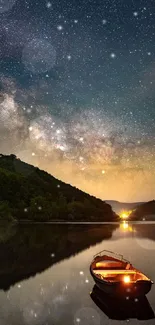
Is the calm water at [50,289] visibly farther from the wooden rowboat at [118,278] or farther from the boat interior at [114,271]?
the boat interior at [114,271]

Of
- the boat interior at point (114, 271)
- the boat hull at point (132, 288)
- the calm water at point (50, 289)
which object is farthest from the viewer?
the boat interior at point (114, 271)

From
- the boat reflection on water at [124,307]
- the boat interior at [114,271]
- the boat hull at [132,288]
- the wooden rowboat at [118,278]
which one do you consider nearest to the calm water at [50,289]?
the boat reflection on water at [124,307]

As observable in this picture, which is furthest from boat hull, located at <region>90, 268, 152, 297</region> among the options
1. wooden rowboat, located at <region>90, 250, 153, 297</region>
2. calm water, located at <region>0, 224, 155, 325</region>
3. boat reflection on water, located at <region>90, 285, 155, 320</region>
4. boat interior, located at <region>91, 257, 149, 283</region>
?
boat interior, located at <region>91, 257, 149, 283</region>

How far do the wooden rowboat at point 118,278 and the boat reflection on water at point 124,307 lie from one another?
642 mm

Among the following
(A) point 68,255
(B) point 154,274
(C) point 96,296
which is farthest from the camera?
(A) point 68,255

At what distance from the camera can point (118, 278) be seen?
25812 mm

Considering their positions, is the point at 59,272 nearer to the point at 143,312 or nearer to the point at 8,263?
the point at 8,263

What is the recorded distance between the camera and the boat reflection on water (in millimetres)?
20375

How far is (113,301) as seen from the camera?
23562mm

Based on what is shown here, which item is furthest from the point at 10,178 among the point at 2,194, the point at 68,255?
the point at 68,255

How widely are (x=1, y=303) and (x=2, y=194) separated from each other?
15279cm

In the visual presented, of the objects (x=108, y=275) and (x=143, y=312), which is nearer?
(x=143, y=312)

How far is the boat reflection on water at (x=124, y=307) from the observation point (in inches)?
802

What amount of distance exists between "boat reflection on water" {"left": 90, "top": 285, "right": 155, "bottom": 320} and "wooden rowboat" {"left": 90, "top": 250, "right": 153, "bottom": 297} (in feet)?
2.11
